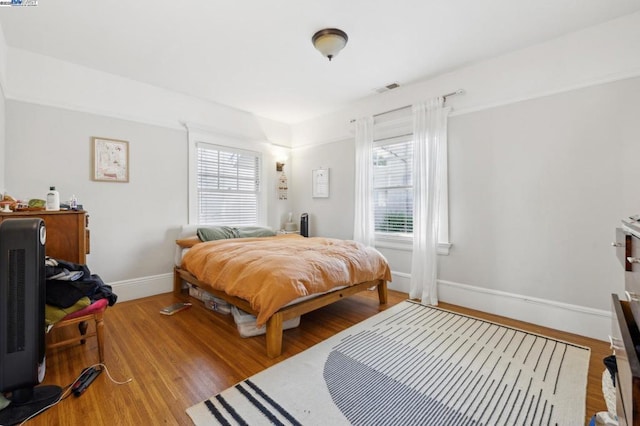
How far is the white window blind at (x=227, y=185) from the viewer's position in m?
4.13

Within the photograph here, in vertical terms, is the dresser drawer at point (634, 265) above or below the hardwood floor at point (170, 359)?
above

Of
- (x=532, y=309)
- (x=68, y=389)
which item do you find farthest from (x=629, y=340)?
(x=68, y=389)

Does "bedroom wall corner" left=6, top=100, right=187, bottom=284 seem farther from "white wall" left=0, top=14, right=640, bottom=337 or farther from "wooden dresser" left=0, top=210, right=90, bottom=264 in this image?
"wooden dresser" left=0, top=210, right=90, bottom=264

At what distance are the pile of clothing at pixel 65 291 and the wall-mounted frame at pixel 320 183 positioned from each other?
10.8 ft

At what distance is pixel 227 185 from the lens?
4.41 metres

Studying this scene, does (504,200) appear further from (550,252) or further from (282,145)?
(282,145)

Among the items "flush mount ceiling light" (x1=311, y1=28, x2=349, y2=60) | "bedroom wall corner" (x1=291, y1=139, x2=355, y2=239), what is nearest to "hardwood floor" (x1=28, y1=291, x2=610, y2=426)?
"bedroom wall corner" (x1=291, y1=139, x2=355, y2=239)

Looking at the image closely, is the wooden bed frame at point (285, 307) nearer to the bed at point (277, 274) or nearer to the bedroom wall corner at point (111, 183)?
the bed at point (277, 274)

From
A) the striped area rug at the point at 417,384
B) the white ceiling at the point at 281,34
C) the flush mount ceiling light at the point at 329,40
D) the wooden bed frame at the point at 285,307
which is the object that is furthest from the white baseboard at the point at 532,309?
the flush mount ceiling light at the point at 329,40

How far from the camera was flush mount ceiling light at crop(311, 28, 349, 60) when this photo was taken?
96.9 inches

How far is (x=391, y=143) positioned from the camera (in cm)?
388

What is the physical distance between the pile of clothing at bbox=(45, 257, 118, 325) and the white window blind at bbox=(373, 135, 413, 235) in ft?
10.7

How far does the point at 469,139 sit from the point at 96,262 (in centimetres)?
450

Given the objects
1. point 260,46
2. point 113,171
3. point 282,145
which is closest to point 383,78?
point 260,46
